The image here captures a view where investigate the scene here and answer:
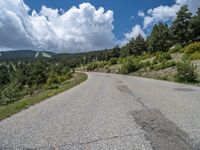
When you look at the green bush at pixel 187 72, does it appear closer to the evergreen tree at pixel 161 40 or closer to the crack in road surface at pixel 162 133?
the crack in road surface at pixel 162 133

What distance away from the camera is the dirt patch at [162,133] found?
410 centimetres

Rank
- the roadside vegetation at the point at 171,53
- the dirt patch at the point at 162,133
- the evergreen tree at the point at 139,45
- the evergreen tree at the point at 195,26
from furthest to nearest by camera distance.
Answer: the evergreen tree at the point at 139,45, the evergreen tree at the point at 195,26, the roadside vegetation at the point at 171,53, the dirt patch at the point at 162,133

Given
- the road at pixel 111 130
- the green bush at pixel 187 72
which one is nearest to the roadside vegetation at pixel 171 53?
the green bush at pixel 187 72

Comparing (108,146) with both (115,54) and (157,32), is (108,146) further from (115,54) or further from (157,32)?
(115,54)

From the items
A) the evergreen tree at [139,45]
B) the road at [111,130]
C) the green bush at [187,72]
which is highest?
the evergreen tree at [139,45]

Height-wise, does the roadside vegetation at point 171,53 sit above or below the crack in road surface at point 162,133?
above

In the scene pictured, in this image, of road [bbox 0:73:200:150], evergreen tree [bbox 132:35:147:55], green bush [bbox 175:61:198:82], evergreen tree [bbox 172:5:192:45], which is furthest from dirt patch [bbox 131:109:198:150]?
evergreen tree [bbox 132:35:147:55]

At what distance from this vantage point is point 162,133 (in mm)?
4859

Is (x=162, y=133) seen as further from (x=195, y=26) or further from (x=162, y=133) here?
(x=195, y=26)

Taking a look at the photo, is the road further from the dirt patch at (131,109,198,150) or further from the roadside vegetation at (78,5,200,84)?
the roadside vegetation at (78,5,200,84)

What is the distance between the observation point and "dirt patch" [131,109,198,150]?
4.10 m

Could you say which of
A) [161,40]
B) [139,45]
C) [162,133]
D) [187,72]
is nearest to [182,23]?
[161,40]

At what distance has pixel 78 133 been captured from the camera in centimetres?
527

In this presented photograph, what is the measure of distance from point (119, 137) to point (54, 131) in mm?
1813
